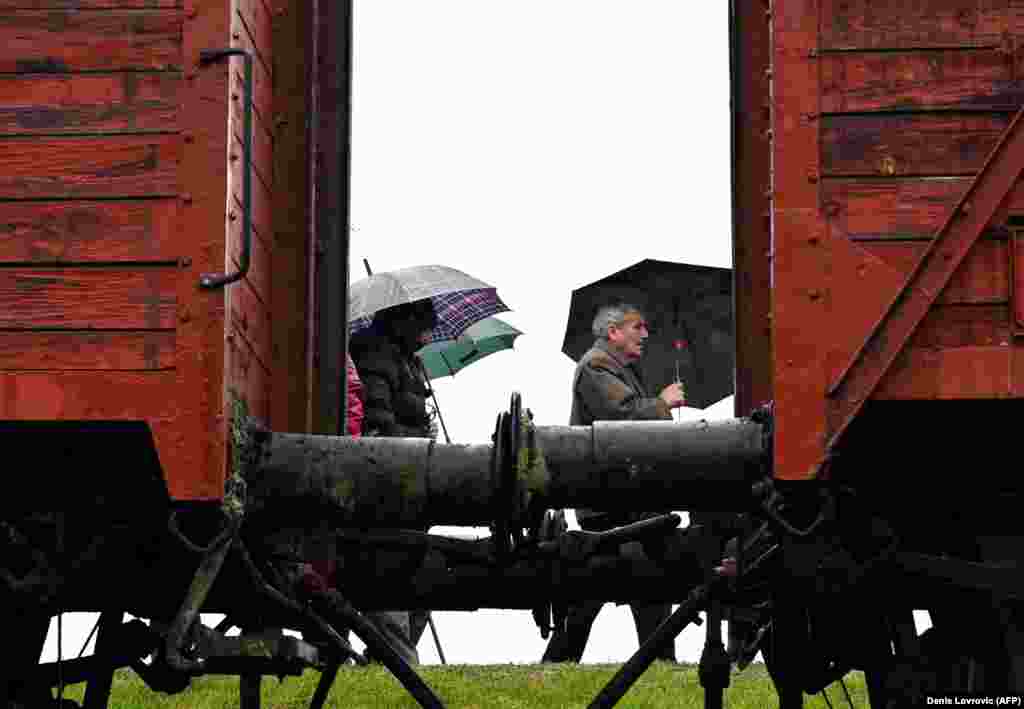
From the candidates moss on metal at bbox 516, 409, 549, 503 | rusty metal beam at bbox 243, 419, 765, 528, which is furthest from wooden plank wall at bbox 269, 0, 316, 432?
moss on metal at bbox 516, 409, 549, 503

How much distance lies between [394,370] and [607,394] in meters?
1.22

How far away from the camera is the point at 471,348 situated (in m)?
15.1

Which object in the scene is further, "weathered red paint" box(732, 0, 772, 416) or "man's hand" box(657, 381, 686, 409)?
"man's hand" box(657, 381, 686, 409)

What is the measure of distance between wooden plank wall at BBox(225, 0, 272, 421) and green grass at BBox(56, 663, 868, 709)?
4.01m

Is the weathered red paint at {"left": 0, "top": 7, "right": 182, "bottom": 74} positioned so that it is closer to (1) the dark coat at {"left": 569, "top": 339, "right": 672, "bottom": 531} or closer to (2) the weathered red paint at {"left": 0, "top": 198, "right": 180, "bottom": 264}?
(2) the weathered red paint at {"left": 0, "top": 198, "right": 180, "bottom": 264}

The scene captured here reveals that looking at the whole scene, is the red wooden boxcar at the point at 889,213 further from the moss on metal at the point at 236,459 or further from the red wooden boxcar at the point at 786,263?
the moss on metal at the point at 236,459

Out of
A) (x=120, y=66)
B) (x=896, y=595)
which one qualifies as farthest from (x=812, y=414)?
(x=120, y=66)

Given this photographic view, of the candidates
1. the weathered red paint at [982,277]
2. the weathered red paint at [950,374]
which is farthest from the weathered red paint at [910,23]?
the weathered red paint at [950,374]

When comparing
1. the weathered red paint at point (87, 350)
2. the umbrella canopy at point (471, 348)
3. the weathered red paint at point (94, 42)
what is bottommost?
the weathered red paint at point (87, 350)

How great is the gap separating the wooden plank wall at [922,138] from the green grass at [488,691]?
5.12 metres

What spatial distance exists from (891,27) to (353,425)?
13.5ft

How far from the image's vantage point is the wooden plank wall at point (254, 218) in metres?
6.57

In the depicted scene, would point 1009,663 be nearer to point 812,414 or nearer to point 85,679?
point 812,414

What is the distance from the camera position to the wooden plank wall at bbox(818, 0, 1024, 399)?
6.14 m
